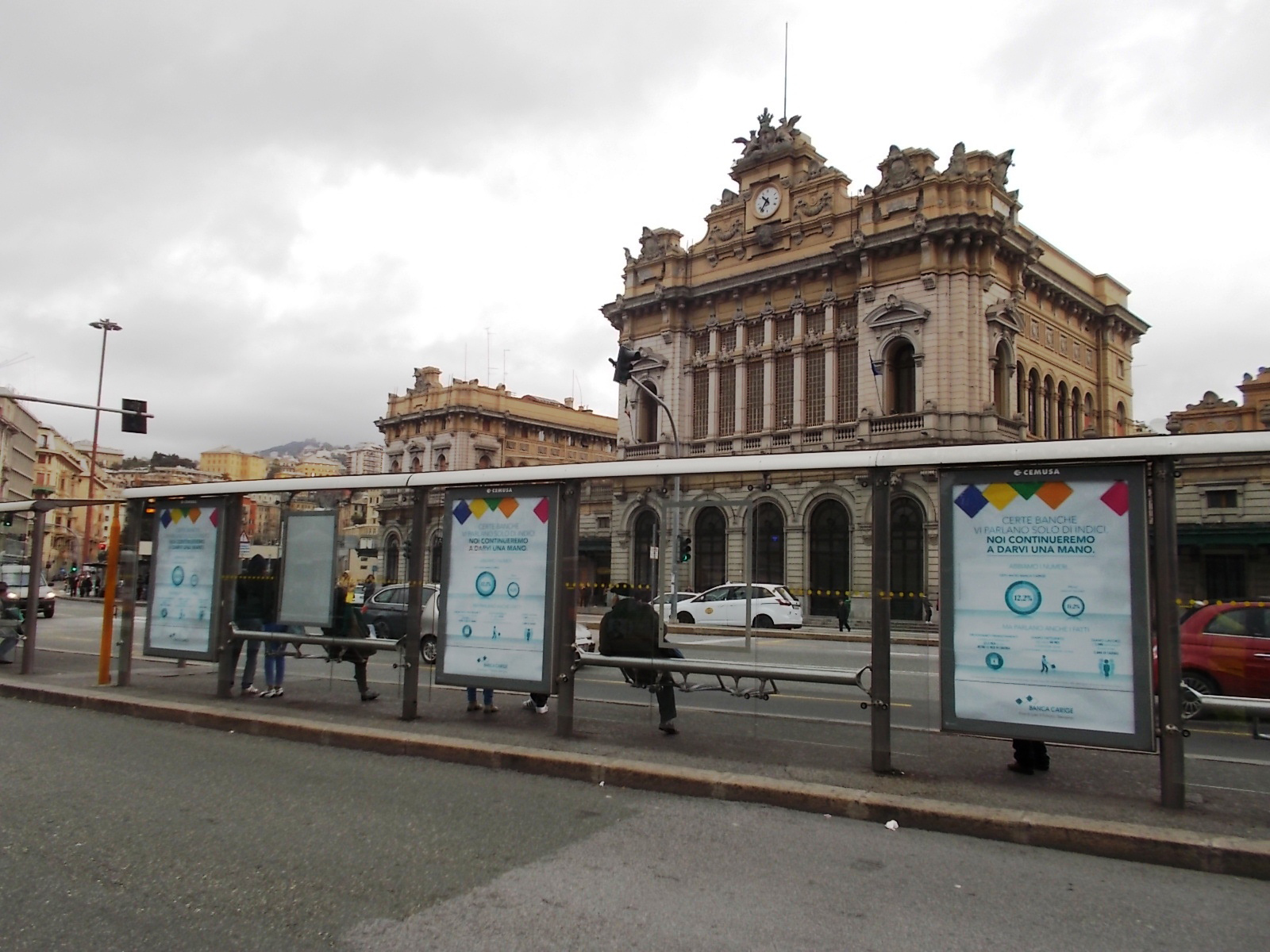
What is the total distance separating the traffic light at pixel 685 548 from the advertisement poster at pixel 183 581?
574cm

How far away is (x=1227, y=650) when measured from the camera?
680cm

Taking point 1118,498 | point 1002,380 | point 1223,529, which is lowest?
point 1223,529

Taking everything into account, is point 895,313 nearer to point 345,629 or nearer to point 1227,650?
point 345,629

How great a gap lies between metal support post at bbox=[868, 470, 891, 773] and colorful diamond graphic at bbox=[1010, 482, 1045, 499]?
90 centimetres

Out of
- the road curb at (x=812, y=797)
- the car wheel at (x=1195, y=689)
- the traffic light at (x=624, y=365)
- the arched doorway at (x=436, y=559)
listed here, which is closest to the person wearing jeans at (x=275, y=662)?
the road curb at (x=812, y=797)

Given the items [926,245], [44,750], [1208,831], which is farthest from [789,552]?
[926,245]

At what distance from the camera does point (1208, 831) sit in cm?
548

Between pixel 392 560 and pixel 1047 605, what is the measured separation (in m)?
6.34

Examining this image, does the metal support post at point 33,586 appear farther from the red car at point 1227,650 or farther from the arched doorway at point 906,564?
the red car at point 1227,650

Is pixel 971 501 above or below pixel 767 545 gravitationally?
above

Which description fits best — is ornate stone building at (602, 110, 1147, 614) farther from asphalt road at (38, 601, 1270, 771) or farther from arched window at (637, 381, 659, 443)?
asphalt road at (38, 601, 1270, 771)

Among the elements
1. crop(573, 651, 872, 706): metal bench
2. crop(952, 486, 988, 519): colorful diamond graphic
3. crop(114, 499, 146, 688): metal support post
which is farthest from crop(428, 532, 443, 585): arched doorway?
crop(952, 486, 988, 519): colorful diamond graphic

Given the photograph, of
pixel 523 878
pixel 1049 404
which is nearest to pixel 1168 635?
pixel 523 878

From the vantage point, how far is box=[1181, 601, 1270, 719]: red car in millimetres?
6316
